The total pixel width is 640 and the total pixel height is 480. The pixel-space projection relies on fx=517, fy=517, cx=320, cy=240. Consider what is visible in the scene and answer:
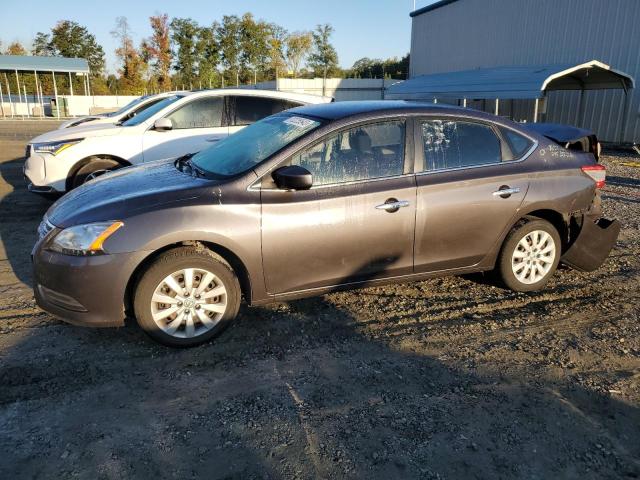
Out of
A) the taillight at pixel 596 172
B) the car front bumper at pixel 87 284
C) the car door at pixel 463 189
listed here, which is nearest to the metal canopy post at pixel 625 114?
the taillight at pixel 596 172

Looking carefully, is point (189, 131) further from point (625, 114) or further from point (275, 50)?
point (275, 50)

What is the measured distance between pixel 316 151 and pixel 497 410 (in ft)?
7.42

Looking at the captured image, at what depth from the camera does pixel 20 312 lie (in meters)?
4.45

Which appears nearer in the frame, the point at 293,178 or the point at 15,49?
the point at 293,178

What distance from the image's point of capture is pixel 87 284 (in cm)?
356

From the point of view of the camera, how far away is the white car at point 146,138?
7645 mm

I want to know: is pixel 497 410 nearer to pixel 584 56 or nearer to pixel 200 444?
pixel 200 444

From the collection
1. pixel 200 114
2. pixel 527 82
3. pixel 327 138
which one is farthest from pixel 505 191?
pixel 527 82

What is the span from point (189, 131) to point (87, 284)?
15.8 feet

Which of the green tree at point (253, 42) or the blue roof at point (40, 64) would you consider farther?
the green tree at point (253, 42)

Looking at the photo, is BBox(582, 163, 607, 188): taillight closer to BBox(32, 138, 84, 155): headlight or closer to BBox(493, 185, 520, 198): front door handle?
BBox(493, 185, 520, 198): front door handle

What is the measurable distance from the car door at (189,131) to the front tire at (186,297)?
4.43 m

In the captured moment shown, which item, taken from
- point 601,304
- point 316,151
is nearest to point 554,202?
point 601,304

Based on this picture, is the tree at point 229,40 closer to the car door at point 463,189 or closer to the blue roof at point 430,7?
the blue roof at point 430,7
